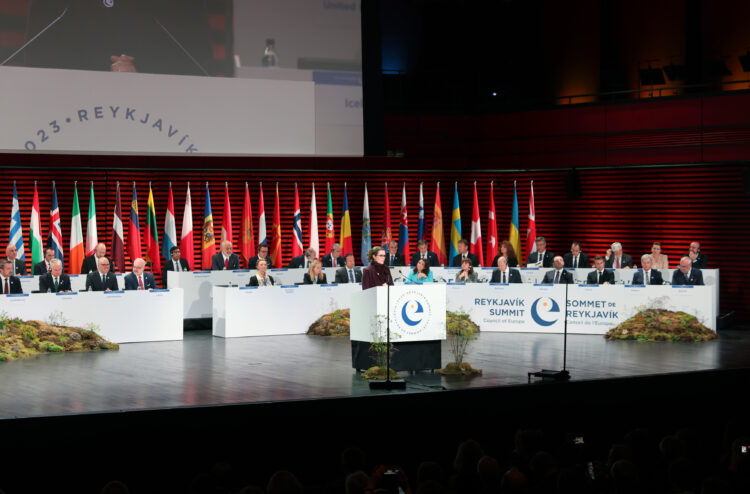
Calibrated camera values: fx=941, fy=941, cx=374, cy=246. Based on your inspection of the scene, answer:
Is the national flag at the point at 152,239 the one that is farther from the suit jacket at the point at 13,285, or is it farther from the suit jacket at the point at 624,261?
the suit jacket at the point at 624,261

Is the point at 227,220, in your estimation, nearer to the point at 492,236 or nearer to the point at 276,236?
the point at 276,236

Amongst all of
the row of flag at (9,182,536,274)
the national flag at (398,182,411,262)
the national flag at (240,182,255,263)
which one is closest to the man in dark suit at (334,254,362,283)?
the row of flag at (9,182,536,274)

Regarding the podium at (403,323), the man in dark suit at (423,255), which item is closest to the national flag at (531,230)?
the man in dark suit at (423,255)

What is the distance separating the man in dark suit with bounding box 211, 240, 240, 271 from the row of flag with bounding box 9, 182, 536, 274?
120 centimetres

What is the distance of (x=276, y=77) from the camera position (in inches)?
584

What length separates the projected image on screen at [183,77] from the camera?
43.9 feet

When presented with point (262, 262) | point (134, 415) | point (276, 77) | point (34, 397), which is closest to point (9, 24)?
point (276, 77)

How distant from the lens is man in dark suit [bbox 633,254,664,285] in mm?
14992

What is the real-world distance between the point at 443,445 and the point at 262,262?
6.66 meters

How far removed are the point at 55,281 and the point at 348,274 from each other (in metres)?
4.79

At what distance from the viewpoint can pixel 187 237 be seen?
18.1 metres

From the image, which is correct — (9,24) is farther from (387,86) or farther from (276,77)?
(387,86)

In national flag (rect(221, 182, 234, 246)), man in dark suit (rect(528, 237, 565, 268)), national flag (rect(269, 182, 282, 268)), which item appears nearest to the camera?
man in dark suit (rect(528, 237, 565, 268))

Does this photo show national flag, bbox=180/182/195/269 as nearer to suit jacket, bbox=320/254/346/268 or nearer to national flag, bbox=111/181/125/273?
national flag, bbox=111/181/125/273
